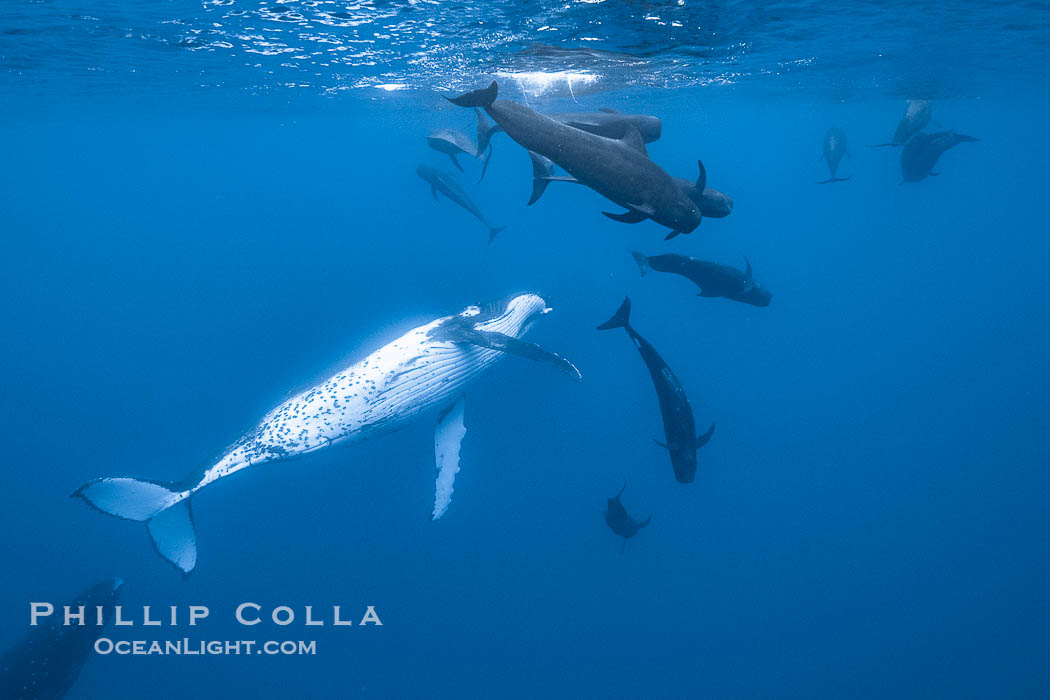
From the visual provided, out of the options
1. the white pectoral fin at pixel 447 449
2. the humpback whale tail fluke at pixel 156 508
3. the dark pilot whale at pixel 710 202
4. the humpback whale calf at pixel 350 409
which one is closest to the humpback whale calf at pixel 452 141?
the humpback whale calf at pixel 350 409

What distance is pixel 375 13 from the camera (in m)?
10.3

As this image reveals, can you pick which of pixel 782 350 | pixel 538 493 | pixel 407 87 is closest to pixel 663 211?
pixel 538 493

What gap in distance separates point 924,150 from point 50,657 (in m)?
18.3

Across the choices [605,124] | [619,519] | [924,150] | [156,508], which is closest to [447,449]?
[619,519]

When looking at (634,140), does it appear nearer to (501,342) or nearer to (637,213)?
(637,213)

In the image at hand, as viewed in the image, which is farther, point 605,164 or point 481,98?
point 481,98

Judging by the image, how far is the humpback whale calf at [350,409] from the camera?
22.4 ft

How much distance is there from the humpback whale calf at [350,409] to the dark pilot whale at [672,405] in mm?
897

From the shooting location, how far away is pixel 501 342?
24.6 ft

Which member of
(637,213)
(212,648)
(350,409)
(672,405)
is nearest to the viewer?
(637,213)

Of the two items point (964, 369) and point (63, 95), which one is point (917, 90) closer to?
point (964, 369)

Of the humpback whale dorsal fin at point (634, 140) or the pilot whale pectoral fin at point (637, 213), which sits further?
the humpback whale dorsal fin at point (634, 140)

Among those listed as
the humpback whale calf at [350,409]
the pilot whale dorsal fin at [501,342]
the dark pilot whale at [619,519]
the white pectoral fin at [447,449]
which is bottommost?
the dark pilot whale at [619,519]

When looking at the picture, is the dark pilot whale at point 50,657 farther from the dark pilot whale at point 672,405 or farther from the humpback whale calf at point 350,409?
the dark pilot whale at point 672,405
